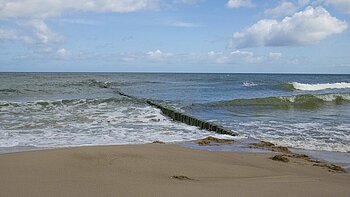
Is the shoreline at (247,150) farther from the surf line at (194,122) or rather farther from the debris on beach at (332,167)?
the surf line at (194,122)

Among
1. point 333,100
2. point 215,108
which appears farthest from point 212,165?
point 333,100

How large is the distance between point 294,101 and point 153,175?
73.1 ft

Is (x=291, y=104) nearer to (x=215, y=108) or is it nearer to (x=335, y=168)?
(x=215, y=108)

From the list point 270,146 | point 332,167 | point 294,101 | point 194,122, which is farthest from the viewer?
point 294,101

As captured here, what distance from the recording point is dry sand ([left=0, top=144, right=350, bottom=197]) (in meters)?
4.34

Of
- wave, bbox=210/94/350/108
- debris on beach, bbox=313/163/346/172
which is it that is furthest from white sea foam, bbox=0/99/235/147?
wave, bbox=210/94/350/108

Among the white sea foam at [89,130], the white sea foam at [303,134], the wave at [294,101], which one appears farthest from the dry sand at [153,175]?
the wave at [294,101]

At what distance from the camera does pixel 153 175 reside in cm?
538

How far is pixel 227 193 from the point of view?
14.1 feet

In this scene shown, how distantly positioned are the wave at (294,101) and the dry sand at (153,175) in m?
16.7

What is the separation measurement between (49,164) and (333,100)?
86.6ft

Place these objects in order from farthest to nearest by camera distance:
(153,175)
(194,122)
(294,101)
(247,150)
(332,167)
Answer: (294,101), (194,122), (247,150), (332,167), (153,175)

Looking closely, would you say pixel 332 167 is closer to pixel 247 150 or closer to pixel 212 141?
pixel 247 150

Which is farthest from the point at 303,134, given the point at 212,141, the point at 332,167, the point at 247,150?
the point at 332,167
